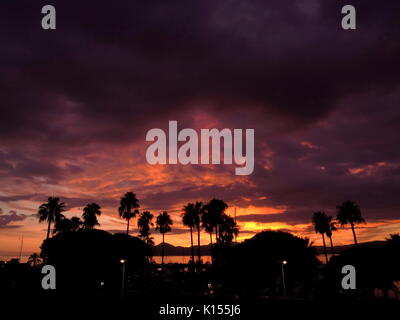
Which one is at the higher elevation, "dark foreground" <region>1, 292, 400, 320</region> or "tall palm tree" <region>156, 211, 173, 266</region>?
"tall palm tree" <region>156, 211, 173, 266</region>

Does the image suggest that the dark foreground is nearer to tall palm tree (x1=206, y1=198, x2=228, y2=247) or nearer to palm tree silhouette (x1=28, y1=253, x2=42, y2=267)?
tall palm tree (x1=206, y1=198, x2=228, y2=247)

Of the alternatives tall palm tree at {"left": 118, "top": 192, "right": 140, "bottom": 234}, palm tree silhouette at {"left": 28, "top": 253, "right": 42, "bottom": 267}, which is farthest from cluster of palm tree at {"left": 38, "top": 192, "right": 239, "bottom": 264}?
palm tree silhouette at {"left": 28, "top": 253, "right": 42, "bottom": 267}

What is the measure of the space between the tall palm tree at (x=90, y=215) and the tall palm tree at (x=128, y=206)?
702cm

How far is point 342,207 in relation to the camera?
262ft

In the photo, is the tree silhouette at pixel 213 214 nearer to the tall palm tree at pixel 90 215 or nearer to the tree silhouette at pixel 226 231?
the tree silhouette at pixel 226 231

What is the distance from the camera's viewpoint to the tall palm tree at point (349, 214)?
257ft

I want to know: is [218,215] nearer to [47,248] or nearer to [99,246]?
[99,246]

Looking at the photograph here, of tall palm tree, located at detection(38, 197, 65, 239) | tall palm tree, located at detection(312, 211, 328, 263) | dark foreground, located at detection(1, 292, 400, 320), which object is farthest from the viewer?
tall palm tree, located at detection(312, 211, 328, 263)

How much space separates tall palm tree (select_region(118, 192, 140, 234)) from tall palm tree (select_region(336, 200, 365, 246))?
168ft

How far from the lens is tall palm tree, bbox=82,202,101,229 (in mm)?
75250

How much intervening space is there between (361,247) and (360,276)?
387cm
